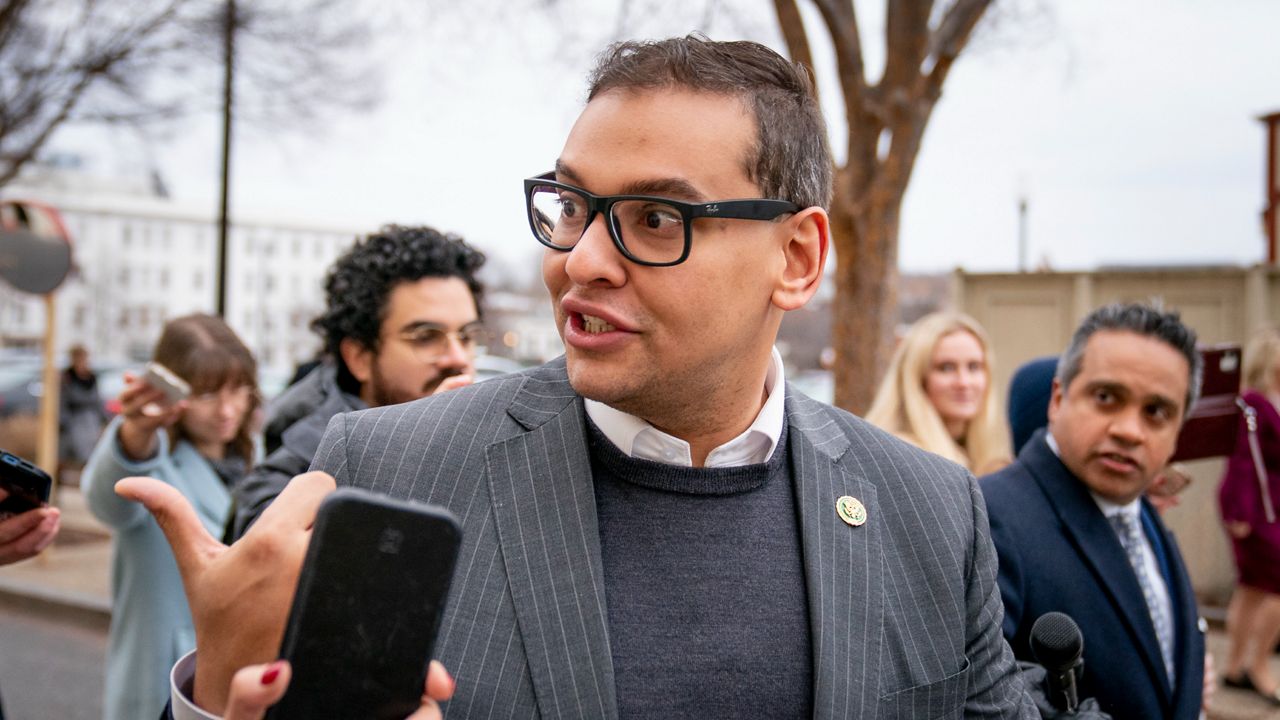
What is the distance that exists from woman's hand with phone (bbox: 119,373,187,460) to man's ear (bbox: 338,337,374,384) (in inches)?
26.0

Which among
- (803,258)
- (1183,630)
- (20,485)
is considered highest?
(803,258)

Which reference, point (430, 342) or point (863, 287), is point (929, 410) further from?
point (863, 287)

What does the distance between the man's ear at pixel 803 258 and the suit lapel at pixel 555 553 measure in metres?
0.47

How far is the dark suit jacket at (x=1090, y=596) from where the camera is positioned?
2.56 metres

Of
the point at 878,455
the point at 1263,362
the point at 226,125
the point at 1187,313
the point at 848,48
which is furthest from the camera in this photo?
the point at 226,125

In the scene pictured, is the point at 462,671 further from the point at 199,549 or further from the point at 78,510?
the point at 78,510

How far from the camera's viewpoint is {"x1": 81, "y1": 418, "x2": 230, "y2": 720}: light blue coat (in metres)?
3.37

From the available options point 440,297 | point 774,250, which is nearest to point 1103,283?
point 440,297

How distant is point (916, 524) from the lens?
199cm

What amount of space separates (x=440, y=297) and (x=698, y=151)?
→ 166 cm

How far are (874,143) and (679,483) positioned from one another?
6.71 meters

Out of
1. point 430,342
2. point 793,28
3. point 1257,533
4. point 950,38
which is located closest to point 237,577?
point 430,342

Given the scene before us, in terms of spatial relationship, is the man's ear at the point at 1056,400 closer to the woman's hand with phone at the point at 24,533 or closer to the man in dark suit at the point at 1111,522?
the man in dark suit at the point at 1111,522

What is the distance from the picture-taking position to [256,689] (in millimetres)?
1130
